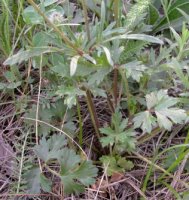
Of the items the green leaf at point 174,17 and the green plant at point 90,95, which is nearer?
the green plant at point 90,95

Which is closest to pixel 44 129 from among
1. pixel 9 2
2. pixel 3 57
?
pixel 3 57

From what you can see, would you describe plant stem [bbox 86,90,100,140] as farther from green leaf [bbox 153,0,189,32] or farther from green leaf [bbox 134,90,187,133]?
green leaf [bbox 153,0,189,32]

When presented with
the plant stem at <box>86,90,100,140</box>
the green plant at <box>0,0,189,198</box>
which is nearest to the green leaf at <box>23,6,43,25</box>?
the green plant at <box>0,0,189,198</box>

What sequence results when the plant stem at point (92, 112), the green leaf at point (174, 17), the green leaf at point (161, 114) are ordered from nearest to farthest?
the green leaf at point (161, 114)
the plant stem at point (92, 112)
the green leaf at point (174, 17)

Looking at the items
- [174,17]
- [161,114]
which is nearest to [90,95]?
[161,114]

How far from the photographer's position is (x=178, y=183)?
1.35m

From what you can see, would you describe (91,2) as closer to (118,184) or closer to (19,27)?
(19,27)

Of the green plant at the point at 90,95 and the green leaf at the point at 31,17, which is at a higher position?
the green leaf at the point at 31,17

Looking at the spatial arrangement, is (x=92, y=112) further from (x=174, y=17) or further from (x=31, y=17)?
(x=174, y=17)

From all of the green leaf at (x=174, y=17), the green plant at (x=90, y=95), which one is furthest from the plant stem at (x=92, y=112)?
the green leaf at (x=174, y=17)

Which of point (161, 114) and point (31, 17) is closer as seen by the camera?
point (161, 114)

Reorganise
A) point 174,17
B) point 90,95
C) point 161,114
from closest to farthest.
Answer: point 161,114 → point 90,95 → point 174,17

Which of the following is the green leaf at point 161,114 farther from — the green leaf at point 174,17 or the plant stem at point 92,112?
the green leaf at point 174,17

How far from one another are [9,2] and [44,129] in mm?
504
